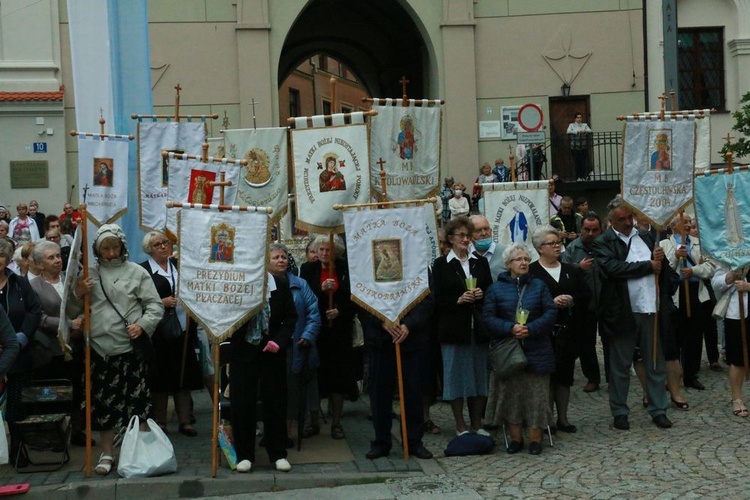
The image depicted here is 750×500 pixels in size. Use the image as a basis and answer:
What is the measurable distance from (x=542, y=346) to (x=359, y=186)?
226cm

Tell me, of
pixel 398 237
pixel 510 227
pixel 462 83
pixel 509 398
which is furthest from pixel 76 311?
pixel 462 83

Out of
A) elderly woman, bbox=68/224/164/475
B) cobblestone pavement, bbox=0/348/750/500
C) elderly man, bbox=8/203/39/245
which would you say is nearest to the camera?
cobblestone pavement, bbox=0/348/750/500

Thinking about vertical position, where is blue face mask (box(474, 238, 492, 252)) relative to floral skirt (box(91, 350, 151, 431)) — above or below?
above

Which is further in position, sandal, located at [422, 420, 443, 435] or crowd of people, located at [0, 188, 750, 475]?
sandal, located at [422, 420, 443, 435]

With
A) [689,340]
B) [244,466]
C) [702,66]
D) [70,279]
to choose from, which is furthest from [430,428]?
[702,66]

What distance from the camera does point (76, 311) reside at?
28.3 ft

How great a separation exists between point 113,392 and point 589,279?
4326 mm

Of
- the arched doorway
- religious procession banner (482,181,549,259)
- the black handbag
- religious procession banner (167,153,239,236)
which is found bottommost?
the black handbag

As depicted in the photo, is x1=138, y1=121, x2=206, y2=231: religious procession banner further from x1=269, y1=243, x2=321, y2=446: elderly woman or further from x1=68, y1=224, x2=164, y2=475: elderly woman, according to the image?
x1=68, y1=224, x2=164, y2=475: elderly woman

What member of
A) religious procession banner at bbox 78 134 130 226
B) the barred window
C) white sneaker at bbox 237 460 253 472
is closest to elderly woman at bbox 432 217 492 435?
white sneaker at bbox 237 460 253 472

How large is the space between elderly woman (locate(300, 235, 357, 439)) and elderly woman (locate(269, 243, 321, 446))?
0.22 meters

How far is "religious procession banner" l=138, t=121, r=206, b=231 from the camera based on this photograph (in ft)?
38.2

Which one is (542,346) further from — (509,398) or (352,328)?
(352,328)

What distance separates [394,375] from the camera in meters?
9.24
